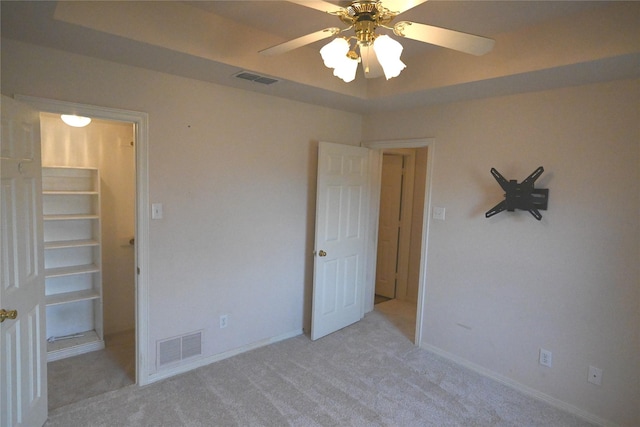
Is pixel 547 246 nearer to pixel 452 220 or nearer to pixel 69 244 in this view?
pixel 452 220

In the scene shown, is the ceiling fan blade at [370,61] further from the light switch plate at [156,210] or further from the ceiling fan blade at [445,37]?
the light switch plate at [156,210]

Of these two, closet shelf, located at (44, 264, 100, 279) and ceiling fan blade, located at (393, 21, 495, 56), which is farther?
closet shelf, located at (44, 264, 100, 279)

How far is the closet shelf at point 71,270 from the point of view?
3119 mm

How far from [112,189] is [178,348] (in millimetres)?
1770

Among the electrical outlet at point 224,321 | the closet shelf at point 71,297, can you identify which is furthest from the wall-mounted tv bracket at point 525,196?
the closet shelf at point 71,297

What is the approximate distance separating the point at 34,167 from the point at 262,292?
6.52 feet

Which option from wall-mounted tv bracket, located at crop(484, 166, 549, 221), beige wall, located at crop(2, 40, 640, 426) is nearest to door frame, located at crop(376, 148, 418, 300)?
beige wall, located at crop(2, 40, 640, 426)

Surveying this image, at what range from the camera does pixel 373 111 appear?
3.74 metres

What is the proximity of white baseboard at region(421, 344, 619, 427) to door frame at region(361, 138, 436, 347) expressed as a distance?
0.28 m

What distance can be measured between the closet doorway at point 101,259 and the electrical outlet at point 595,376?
3332mm

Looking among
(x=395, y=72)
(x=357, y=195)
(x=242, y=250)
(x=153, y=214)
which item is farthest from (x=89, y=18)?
(x=357, y=195)

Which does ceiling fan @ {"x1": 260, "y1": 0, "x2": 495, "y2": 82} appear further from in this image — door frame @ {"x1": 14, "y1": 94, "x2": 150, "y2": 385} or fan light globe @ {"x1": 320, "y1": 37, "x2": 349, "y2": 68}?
door frame @ {"x1": 14, "y1": 94, "x2": 150, "y2": 385}

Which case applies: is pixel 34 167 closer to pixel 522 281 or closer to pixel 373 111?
pixel 373 111

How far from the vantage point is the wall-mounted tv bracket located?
2.64 m
